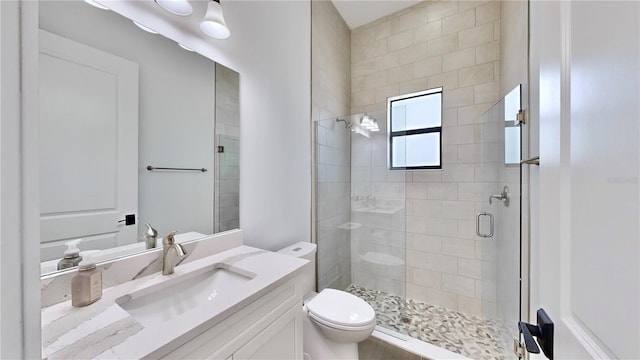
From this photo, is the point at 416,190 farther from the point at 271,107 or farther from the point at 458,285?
the point at 271,107

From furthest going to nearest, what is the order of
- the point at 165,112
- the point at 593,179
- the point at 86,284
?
the point at 165,112 → the point at 86,284 → the point at 593,179

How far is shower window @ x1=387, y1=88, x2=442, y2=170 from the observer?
2234 millimetres

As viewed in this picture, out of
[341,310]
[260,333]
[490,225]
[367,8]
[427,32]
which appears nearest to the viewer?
[260,333]

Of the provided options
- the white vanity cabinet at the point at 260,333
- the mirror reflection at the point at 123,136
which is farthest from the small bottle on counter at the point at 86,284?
the white vanity cabinet at the point at 260,333

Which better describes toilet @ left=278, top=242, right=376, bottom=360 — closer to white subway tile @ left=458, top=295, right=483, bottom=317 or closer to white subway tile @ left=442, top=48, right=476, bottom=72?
white subway tile @ left=458, top=295, right=483, bottom=317

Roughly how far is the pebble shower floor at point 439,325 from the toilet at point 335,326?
676mm

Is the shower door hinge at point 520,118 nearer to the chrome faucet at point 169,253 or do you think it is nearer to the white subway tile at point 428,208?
the white subway tile at point 428,208

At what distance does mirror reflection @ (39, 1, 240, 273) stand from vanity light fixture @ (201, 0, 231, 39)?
15cm

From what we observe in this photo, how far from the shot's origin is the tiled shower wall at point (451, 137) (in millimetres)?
2102

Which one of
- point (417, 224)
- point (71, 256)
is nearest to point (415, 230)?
point (417, 224)

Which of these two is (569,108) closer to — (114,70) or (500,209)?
(114,70)

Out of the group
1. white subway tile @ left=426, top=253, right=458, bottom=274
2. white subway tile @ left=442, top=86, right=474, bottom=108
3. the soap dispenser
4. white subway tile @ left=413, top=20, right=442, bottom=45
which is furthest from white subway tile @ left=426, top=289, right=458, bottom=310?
the soap dispenser

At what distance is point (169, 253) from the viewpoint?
40.6 inches

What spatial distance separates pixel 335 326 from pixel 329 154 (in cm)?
151
